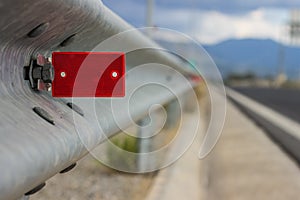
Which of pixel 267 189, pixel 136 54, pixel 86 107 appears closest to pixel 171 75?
pixel 267 189

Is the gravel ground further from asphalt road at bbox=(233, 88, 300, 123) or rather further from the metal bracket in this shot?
asphalt road at bbox=(233, 88, 300, 123)

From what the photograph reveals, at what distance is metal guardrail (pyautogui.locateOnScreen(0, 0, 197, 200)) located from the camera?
186cm

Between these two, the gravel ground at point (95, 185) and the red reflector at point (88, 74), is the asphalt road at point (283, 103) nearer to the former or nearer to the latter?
the gravel ground at point (95, 185)

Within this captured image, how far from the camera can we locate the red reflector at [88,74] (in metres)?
2.66

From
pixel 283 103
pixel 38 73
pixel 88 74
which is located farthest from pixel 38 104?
pixel 283 103

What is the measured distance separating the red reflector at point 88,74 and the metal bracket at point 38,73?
0.07 metres

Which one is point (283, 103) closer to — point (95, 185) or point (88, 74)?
point (95, 185)

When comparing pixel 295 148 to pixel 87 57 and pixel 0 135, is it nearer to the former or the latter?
pixel 87 57

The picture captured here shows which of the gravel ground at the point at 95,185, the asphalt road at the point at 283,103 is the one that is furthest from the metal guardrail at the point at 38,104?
the asphalt road at the point at 283,103

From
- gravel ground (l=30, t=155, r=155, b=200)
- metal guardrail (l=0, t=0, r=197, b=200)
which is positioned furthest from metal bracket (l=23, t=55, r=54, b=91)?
gravel ground (l=30, t=155, r=155, b=200)

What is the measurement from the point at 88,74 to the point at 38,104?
42 centimetres

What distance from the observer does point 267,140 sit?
41.3 ft

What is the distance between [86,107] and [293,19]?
12553cm

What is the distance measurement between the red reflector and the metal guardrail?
0.08 metres
